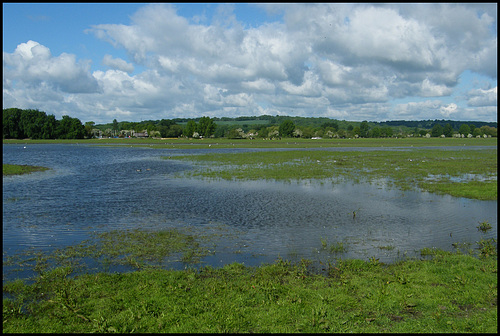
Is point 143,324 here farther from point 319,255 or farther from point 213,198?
point 213,198

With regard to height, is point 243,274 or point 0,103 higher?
point 0,103

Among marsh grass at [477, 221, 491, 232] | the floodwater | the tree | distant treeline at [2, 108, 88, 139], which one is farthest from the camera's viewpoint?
the tree

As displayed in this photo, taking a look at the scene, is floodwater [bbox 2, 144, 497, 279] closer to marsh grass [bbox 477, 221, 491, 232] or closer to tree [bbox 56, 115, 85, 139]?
marsh grass [bbox 477, 221, 491, 232]

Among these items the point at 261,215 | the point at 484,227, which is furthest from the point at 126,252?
the point at 484,227

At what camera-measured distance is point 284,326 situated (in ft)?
29.6

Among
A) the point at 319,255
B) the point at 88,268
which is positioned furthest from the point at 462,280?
the point at 88,268

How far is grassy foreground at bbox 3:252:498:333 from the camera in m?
9.10

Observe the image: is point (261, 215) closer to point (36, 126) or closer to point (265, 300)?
point (265, 300)

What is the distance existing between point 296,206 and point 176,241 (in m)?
10.7

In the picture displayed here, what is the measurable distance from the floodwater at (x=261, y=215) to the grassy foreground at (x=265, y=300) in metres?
2.41

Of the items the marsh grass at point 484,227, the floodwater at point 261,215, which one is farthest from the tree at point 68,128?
the marsh grass at point 484,227

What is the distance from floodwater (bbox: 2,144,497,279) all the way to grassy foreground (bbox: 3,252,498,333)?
7.89 feet

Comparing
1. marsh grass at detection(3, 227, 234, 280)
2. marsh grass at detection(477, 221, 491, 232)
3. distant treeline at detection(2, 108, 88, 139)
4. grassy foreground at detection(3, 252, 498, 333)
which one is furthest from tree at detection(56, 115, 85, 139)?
marsh grass at detection(477, 221, 491, 232)

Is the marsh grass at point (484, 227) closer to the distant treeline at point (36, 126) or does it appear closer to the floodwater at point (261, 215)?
the floodwater at point (261, 215)
